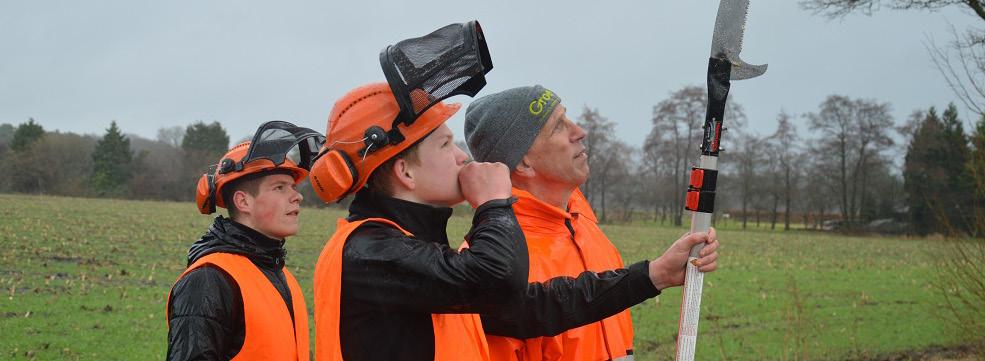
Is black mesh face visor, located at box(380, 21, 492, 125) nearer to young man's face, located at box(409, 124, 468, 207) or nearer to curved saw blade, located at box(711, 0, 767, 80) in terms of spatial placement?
young man's face, located at box(409, 124, 468, 207)

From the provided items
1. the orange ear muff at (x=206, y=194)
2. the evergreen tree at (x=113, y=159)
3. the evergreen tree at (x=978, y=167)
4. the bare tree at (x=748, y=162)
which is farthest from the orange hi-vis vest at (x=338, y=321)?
the evergreen tree at (x=113, y=159)

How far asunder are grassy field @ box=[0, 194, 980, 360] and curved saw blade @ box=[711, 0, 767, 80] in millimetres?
4372

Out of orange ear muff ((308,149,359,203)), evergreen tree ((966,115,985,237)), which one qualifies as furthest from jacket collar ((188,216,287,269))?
evergreen tree ((966,115,985,237))

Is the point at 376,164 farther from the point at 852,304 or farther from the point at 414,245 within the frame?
the point at 852,304

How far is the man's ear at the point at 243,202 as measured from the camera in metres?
3.84

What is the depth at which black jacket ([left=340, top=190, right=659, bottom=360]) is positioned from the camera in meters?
2.06

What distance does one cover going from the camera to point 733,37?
2508 mm

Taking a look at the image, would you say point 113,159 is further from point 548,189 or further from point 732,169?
point 548,189

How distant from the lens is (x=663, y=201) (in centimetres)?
7362

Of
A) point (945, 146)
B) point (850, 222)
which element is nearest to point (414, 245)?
point (945, 146)

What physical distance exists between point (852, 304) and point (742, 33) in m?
15.9

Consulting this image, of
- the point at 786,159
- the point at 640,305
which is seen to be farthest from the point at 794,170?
the point at 640,305

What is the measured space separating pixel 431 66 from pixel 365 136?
284 millimetres

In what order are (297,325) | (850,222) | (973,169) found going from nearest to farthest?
(297,325)
(973,169)
(850,222)
